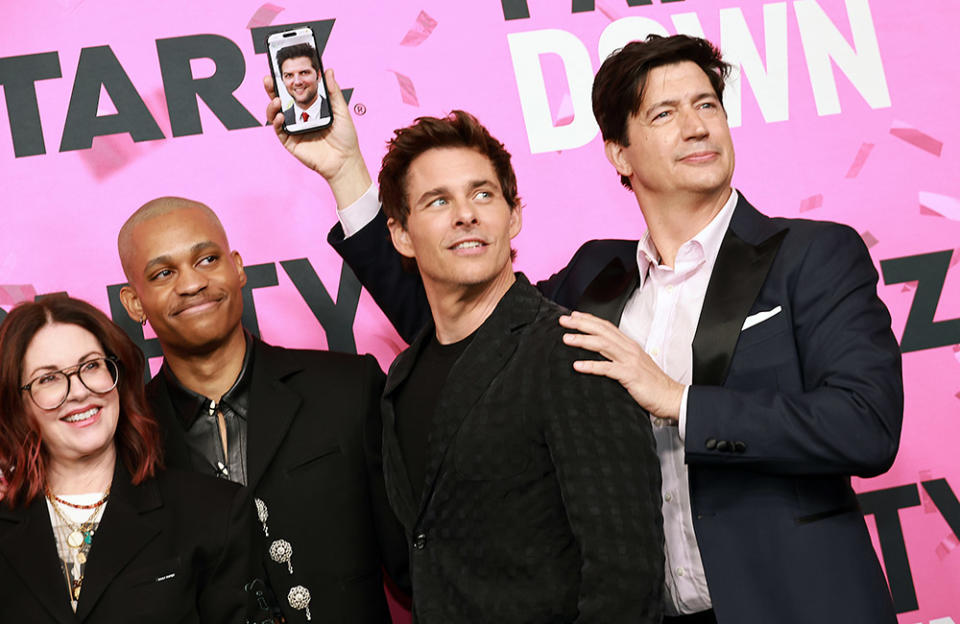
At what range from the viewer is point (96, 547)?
7.11 feet

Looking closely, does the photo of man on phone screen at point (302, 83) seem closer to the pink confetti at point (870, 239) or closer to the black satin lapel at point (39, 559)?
the black satin lapel at point (39, 559)

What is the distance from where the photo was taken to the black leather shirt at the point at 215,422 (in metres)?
2.55

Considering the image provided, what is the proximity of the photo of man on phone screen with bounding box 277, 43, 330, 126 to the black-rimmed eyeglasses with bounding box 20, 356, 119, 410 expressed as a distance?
835 mm

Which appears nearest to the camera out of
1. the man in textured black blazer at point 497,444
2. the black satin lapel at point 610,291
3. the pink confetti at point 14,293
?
the man in textured black blazer at point 497,444

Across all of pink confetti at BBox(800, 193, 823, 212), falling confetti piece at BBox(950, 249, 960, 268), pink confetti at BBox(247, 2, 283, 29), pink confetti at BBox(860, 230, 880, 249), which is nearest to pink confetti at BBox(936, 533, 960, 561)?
falling confetti piece at BBox(950, 249, 960, 268)

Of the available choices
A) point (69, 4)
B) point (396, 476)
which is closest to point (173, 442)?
point (396, 476)

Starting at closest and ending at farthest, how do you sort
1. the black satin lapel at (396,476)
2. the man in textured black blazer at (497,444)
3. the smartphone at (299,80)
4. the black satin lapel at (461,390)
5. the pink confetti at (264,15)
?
1. the man in textured black blazer at (497,444)
2. the black satin lapel at (461,390)
3. the black satin lapel at (396,476)
4. the smartphone at (299,80)
5. the pink confetti at (264,15)

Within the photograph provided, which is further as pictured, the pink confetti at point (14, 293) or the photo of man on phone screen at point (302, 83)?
the pink confetti at point (14, 293)

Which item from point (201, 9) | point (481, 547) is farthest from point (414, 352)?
point (201, 9)

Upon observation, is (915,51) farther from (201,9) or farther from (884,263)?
(201,9)

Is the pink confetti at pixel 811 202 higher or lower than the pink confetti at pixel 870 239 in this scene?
higher

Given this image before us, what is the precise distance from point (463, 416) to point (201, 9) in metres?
2.01

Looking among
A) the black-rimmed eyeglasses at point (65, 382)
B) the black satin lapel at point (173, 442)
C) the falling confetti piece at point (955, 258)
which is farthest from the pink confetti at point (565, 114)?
the black-rimmed eyeglasses at point (65, 382)

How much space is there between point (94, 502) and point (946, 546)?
9.13 ft
